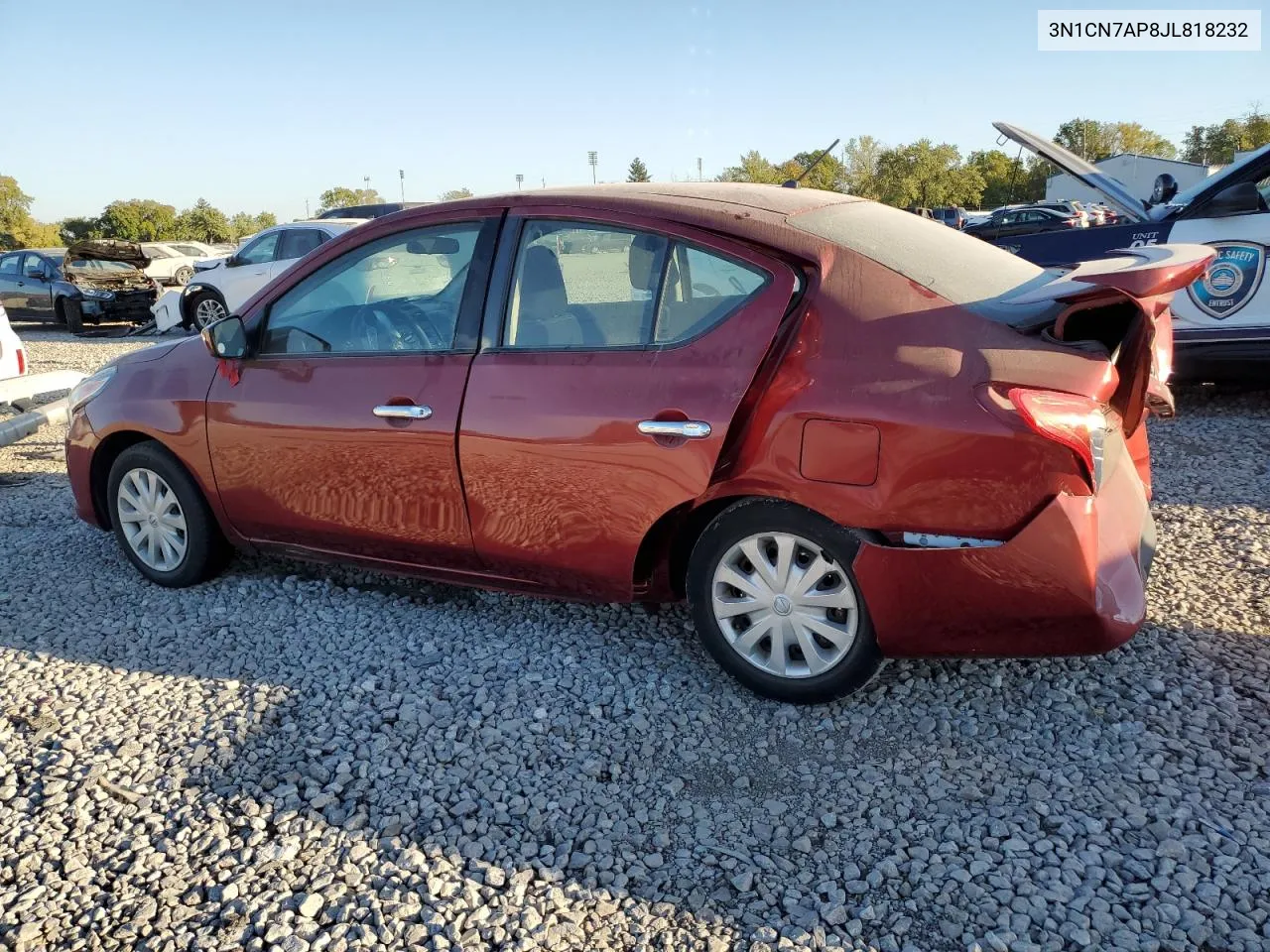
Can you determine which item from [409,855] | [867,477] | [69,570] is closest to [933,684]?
[867,477]

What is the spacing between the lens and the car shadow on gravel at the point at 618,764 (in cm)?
239

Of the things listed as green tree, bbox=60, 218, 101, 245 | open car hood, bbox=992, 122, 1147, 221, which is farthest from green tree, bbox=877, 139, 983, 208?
open car hood, bbox=992, 122, 1147, 221

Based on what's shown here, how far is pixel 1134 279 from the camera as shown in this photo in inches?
110

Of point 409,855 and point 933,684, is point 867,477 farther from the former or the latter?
point 409,855

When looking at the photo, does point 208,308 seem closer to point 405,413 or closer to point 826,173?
point 405,413

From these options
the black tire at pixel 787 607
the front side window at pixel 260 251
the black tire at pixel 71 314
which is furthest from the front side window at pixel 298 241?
the black tire at pixel 787 607

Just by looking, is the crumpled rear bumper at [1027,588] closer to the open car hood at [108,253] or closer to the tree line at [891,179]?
A: the open car hood at [108,253]

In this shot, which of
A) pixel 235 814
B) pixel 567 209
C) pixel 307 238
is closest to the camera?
pixel 235 814

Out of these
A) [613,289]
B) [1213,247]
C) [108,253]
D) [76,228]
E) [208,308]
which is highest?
[76,228]

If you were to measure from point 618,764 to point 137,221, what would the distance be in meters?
60.8

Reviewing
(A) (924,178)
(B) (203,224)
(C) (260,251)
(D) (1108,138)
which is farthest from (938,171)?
(C) (260,251)

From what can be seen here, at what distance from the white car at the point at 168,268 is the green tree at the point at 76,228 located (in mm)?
43053

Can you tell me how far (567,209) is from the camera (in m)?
3.48

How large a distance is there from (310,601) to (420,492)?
976 millimetres
